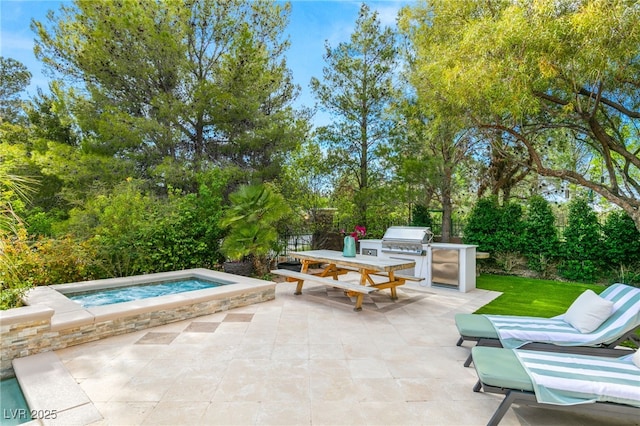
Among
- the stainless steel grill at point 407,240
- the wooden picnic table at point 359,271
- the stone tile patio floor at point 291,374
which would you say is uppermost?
the stainless steel grill at point 407,240

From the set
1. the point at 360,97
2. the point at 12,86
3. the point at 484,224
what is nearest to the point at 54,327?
the point at 484,224

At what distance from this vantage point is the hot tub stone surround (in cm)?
327

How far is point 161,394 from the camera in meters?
2.70

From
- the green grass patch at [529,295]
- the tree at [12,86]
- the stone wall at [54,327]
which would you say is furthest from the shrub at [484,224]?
the tree at [12,86]

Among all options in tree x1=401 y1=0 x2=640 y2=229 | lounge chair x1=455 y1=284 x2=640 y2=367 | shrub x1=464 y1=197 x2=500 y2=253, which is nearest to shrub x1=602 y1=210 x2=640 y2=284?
tree x1=401 y1=0 x2=640 y2=229

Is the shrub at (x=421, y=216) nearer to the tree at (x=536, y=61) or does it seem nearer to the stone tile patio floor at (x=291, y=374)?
the tree at (x=536, y=61)

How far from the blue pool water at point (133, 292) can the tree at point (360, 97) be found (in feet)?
17.8

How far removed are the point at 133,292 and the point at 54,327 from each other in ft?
7.30

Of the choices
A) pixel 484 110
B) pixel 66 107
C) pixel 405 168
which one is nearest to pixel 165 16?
pixel 66 107

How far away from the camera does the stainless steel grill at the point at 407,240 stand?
7.05 meters

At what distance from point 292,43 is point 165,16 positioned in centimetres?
393

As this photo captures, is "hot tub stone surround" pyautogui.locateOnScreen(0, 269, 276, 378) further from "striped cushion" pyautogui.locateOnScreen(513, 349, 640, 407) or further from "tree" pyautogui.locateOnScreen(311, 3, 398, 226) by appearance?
"tree" pyautogui.locateOnScreen(311, 3, 398, 226)

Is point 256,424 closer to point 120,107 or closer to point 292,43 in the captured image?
point 120,107

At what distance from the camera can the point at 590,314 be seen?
132 inches
